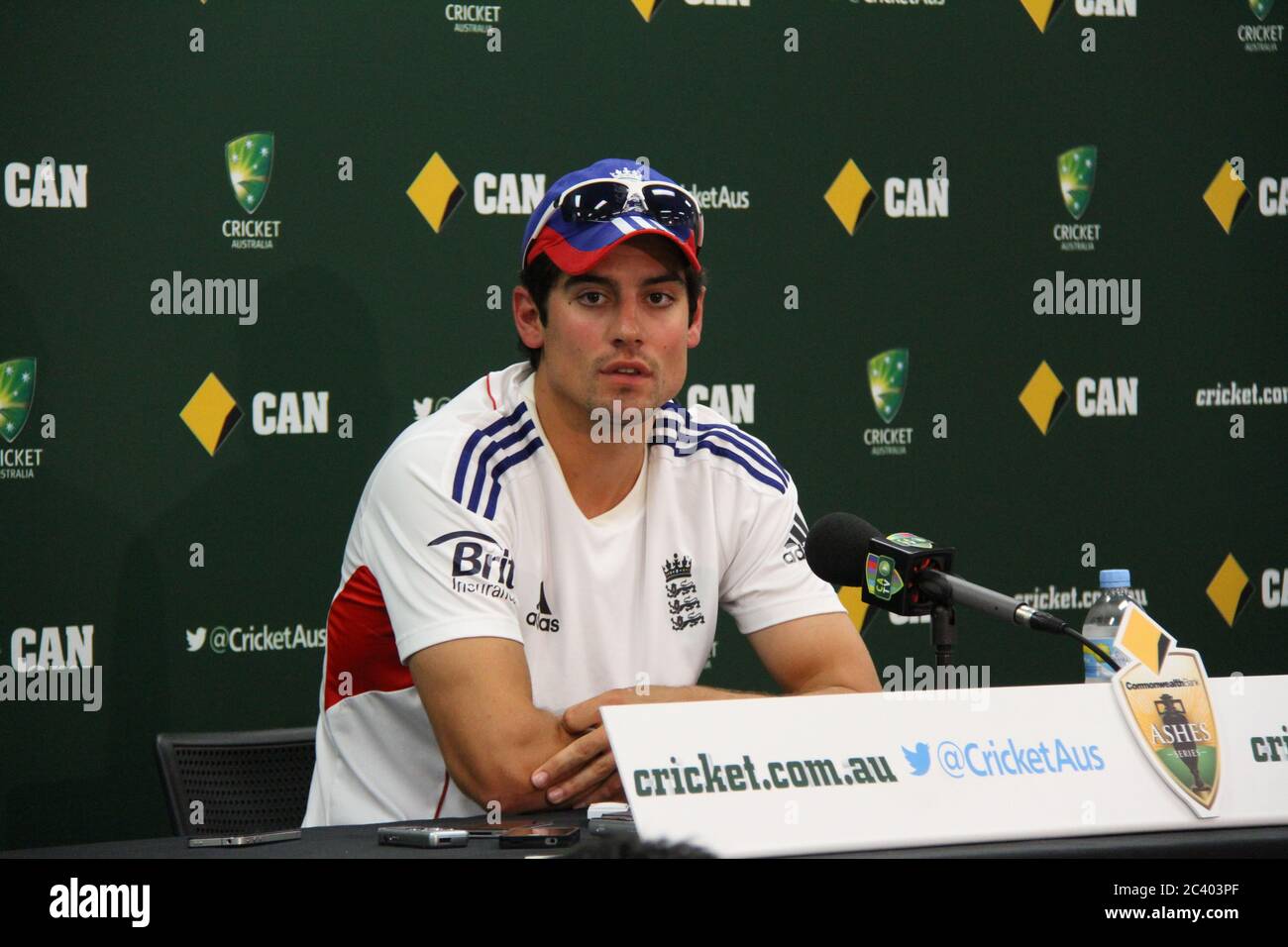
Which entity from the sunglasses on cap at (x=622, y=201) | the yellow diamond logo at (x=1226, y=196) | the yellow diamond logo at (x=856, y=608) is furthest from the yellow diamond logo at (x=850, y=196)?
the sunglasses on cap at (x=622, y=201)

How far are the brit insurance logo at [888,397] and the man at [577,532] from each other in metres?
1.28

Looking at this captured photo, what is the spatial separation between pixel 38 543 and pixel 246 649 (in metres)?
0.48

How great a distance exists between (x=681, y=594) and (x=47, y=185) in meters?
1.70

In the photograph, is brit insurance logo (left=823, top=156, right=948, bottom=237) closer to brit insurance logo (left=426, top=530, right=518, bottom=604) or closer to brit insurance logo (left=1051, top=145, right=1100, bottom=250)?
brit insurance logo (left=1051, top=145, right=1100, bottom=250)

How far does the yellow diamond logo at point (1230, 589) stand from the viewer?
12.4 ft

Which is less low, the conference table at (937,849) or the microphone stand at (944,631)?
the microphone stand at (944,631)

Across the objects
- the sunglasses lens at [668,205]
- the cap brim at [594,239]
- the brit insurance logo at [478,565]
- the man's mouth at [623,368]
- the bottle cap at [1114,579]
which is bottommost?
the bottle cap at [1114,579]

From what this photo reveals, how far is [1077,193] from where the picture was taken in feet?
12.1

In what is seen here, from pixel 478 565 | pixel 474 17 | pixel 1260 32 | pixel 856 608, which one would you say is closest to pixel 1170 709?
pixel 478 565

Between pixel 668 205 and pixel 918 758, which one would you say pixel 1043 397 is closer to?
pixel 668 205

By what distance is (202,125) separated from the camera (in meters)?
3.02

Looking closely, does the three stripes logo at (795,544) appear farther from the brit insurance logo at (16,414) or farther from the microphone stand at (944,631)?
the brit insurance logo at (16,414)
